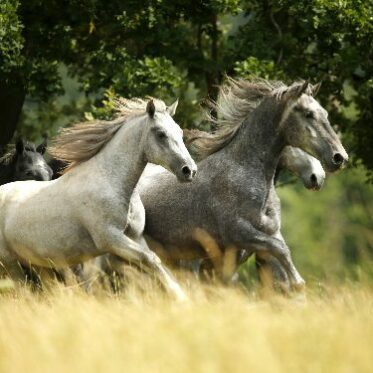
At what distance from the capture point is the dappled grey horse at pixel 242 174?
12953 millimetres

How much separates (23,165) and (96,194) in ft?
10.9

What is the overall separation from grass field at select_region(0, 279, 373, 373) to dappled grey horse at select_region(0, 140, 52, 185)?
5.56m

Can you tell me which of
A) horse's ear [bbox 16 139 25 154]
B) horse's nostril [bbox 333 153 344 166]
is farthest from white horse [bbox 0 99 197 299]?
horse's ear [bbox 16 139 25 154]

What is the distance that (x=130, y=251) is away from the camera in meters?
12.1

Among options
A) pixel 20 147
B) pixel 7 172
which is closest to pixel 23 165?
pixel 20 147

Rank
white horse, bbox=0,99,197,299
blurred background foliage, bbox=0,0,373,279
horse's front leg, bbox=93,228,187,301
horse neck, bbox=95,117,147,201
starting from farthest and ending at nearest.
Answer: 1. blurred background foliage, bbox=0,0,373,279
2. horse neck, bbox=95,117,147,201
3. white horse, bbox=0,99,197,299
4. horse's front leg, bbox=93,228,187,301

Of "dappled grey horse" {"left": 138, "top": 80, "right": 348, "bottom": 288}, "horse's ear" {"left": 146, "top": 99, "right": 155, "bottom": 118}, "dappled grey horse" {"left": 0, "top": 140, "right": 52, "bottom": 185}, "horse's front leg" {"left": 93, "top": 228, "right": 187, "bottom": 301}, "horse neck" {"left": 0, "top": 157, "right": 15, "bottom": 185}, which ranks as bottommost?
"horse neck" {"left": 0, "top": 157, "right": 15, "bottom": 185}

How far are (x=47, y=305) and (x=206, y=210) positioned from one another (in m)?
2.99

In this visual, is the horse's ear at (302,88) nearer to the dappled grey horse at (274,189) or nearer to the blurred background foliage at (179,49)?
the dappled grey horse at (274,189)

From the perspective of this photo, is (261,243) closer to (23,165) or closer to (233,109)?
(233,109)

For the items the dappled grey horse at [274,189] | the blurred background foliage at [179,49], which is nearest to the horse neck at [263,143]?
the dappled grey horse at [274,189]

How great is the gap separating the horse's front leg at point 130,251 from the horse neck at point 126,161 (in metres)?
0.46

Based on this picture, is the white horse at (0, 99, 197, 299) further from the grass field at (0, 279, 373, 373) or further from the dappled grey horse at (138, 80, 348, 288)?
the grass field at (0, 279, 373, 373)

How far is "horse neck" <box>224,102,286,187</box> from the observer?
13.3 meters
